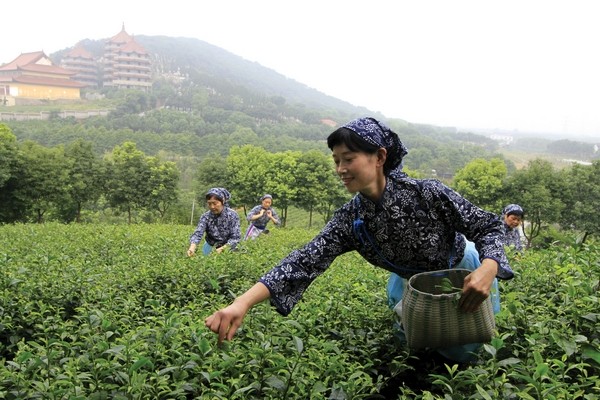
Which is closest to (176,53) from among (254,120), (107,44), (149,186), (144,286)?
(107,44)

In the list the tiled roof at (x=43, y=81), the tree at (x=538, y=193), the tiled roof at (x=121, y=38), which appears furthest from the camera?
the tiled roof at (x=121, y=38)

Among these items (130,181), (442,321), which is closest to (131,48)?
(130,181)

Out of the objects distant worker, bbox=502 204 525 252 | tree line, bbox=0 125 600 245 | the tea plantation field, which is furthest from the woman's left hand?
tree line, bbox=0 125 600 245

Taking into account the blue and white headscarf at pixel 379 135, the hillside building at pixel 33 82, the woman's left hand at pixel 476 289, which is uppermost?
the hillside building at pixel 33 82

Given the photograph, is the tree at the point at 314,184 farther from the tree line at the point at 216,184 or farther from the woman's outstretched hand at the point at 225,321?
the woman's outstretched hand at the point at 225,321

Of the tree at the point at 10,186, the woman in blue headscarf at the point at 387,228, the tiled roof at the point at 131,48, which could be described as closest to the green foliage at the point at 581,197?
the woman in blue headscarf at the point at 387,228

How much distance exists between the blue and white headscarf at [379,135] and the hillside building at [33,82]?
8677 cm

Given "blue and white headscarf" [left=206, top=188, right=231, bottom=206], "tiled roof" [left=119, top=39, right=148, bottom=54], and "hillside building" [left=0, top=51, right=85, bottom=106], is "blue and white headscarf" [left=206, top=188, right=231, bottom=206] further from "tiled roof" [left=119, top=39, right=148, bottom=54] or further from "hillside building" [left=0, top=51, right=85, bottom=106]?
"tiled roof" [left=119, top=39, right=148, bottom=54]

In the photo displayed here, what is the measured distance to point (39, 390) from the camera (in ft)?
4.81

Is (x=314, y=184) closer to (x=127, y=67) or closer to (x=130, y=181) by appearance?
(x=130, y=181)

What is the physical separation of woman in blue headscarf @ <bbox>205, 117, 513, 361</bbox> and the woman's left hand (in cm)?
4

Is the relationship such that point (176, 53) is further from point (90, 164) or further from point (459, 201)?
point (459, 201)

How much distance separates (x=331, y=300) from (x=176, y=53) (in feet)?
576

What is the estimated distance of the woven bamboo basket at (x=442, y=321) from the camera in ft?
5.55
